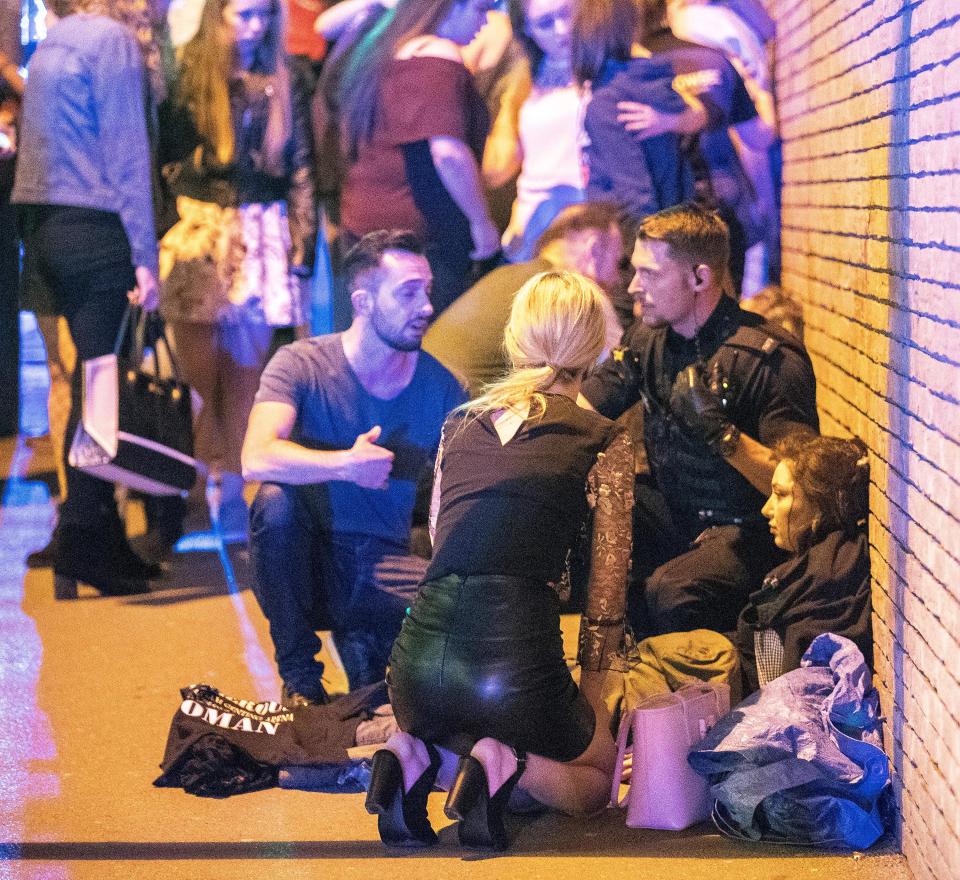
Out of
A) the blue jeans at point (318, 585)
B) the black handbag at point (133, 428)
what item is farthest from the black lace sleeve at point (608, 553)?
the black handbag at point (133, 428)

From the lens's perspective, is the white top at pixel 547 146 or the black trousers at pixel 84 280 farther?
the white top at pixel 547 146

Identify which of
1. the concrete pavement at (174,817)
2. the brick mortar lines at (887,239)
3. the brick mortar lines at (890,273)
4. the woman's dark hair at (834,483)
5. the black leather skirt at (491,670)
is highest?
the brick mortar lines at (887,239)

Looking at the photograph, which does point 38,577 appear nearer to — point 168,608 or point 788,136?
point 168,608

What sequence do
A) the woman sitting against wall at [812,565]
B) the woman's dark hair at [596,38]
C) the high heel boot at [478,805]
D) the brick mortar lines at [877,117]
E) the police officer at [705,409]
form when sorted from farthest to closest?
the woman's dark hair at [596,38]
the police officer at [705,409]
the woman sitting against wall at [812,565]
the high heel boot at [478,805]
the brick mortar lines at [877,117]

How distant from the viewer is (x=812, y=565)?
3.85m

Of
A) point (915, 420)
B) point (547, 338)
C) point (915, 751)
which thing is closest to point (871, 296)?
point (915, 420)

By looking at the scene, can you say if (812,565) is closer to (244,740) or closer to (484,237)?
(244,740)

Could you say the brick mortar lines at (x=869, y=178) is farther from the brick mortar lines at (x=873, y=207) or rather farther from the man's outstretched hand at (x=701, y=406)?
the man's outstretched hand at (x=701, y=406)

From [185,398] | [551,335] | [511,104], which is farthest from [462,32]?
[551,335]

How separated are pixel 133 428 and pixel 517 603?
2612 mm

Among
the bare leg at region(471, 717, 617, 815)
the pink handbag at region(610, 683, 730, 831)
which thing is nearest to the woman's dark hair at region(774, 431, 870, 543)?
the pink handbag at region(610, 683, 730, 831)

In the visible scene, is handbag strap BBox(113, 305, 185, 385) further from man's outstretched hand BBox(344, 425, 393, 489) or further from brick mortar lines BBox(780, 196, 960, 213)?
brick mortar lines BBox(780, 196, 960, 213)

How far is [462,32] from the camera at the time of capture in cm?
643

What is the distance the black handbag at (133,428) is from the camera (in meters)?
5.52
